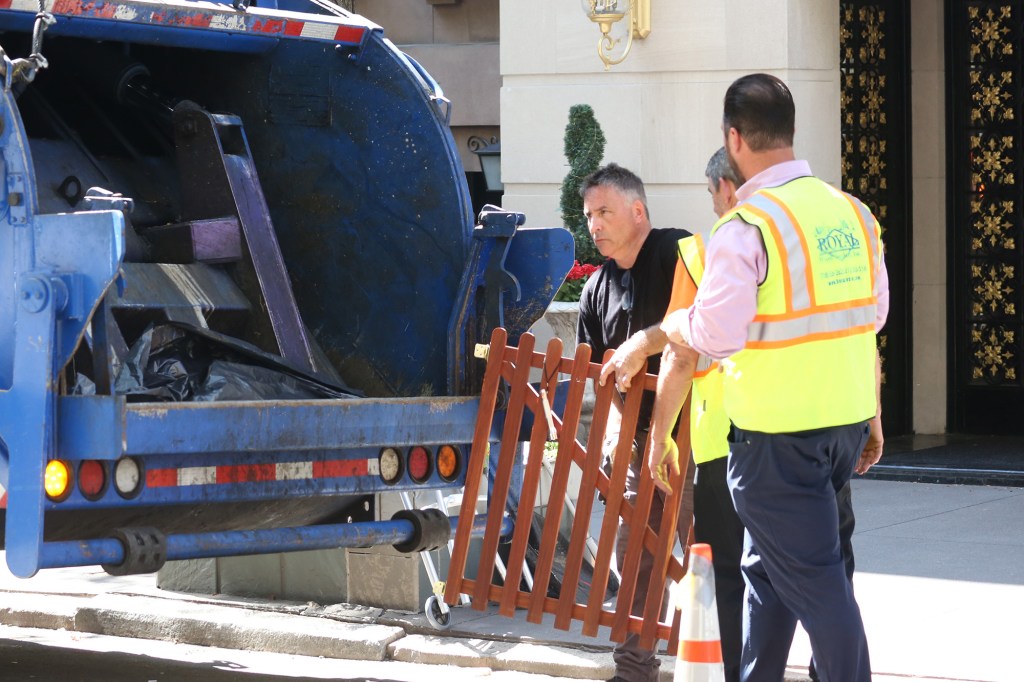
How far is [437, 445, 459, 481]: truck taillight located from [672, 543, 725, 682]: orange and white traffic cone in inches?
82.2

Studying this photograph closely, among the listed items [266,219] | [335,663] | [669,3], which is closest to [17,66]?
[266,219]

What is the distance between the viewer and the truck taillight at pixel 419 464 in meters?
5.48

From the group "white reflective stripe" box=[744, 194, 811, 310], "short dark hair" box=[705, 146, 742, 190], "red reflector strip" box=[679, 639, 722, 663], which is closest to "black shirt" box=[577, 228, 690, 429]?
"short dark hair" box=[705, 146, 742, 190]

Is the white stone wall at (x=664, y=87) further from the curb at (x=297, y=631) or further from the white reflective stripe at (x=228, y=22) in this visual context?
the white reflective stripe at (x=228, y=22)

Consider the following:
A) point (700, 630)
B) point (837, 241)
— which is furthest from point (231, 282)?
point (700, 630)

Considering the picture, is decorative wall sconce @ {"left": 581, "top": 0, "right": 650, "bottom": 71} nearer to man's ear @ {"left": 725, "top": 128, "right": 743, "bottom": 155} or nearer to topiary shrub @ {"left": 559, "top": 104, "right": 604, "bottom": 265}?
topiary shrub @ {"left": 559, "top": 104, "right": 604, "bottom": 265}

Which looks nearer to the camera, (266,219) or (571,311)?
(266,219)

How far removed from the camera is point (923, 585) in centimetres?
664

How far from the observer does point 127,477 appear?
187 inches

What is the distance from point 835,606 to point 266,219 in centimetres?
274

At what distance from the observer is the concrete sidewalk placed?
5792 millimetres

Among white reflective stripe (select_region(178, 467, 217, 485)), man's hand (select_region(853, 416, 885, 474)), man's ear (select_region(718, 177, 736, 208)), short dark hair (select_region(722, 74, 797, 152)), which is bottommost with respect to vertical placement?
white reflective stripe (select_region(178, 467, 217, 485))

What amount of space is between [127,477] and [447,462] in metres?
1.19

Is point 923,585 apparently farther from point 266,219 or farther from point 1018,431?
point 1018,431
